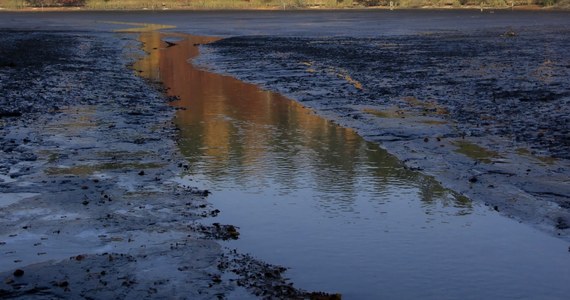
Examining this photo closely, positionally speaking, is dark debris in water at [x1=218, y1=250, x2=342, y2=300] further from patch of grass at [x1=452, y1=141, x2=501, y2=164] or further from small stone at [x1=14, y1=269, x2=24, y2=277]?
patch of grass at [x1=452, y1=141, x2=501, y2=164]

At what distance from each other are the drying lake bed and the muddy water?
0.11ft

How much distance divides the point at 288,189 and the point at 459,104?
31.7 ft

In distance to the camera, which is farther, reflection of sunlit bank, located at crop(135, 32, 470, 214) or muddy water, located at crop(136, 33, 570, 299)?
reflection of sunlit bank, located at crop(135, 32, 470, 214)

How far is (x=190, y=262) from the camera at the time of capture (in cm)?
854

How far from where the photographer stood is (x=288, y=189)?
12.1m

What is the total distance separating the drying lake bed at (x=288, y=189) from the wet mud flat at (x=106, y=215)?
34 mm

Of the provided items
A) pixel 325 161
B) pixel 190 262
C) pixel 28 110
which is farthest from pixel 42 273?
pixel 28 110

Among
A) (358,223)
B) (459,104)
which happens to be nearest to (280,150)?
(358,223)

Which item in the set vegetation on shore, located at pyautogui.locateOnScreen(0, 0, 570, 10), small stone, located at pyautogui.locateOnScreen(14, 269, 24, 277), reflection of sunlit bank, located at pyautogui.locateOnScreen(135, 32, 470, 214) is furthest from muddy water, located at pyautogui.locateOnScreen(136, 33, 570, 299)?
vegetation on shore, located at pyautogui.locateOnScreen(0, 0, 570, 10)

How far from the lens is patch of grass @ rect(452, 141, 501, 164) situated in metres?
14.0

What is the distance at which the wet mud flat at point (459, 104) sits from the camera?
12.3 metres

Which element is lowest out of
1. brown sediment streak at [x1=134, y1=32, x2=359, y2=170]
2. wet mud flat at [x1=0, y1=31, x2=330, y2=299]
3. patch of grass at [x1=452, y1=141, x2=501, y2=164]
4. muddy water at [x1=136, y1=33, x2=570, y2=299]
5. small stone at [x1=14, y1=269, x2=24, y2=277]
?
brown sediment streak at [x1=134, y1=32, x2=359, y2=170]

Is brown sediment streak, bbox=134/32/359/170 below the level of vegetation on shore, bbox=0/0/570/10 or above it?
below

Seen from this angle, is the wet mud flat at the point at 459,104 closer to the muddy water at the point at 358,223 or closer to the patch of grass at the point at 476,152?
the patch of grass at the point at 476,152
